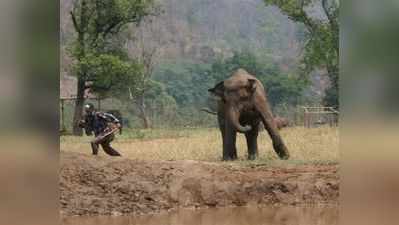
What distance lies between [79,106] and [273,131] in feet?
8.45

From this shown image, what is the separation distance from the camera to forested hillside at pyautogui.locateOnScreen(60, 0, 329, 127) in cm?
900

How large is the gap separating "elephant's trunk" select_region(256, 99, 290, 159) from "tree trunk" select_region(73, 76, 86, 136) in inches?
92.3

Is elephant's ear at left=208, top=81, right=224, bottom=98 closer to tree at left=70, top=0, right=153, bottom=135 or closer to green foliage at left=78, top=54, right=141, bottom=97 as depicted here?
green foliage at left=78, top=54, right=141, bottom=97

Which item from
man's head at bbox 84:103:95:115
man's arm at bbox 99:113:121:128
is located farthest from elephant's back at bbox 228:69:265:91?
man's head at bbox 84:103:95:115

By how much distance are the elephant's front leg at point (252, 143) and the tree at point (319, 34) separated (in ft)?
3.60

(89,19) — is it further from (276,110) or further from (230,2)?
(276,110)

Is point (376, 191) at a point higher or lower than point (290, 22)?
lower

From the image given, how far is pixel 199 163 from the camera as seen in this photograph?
898cm

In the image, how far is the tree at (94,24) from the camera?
865cm

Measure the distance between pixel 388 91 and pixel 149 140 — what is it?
5089 mm

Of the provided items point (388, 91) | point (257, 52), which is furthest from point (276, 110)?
point (388, 91)

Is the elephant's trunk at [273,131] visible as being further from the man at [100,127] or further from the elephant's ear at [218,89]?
the man at [100,127]

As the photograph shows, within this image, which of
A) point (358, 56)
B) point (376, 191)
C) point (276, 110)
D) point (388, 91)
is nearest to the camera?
point (358, 56)

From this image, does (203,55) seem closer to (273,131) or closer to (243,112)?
(243,112)
